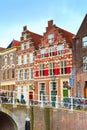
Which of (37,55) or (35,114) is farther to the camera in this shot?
(37,55)

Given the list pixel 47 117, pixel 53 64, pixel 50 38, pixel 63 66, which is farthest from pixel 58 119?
pixel 50 38

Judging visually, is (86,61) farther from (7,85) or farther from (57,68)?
(7,85)

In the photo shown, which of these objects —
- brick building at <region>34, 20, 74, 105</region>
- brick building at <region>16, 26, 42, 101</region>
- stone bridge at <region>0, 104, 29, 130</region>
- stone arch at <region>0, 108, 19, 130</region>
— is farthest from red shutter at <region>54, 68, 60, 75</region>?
stone bridge at <region>0, 104, 29, 130</region>

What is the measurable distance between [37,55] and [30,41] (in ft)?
7.92

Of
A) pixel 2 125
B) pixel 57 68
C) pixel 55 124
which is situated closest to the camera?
pixel 55 124

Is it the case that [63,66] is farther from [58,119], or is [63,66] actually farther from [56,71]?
[58,119]

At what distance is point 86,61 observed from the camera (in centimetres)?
2573

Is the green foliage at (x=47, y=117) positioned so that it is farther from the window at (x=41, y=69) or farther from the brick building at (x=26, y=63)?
the brick building at (x=26, y=63)

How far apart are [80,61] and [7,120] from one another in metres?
9.07

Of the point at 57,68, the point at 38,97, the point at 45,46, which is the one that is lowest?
the point at 38,97

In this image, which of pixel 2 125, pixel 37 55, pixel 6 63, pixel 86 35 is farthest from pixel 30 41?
pixel 2 125

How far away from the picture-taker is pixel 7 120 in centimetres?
2353

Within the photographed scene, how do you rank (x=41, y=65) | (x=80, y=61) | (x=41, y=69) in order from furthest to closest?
1. (x=41, y=65)
2. (x=41, y=69)
3. (x=80, y=61)

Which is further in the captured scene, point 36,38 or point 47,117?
point 36,38
